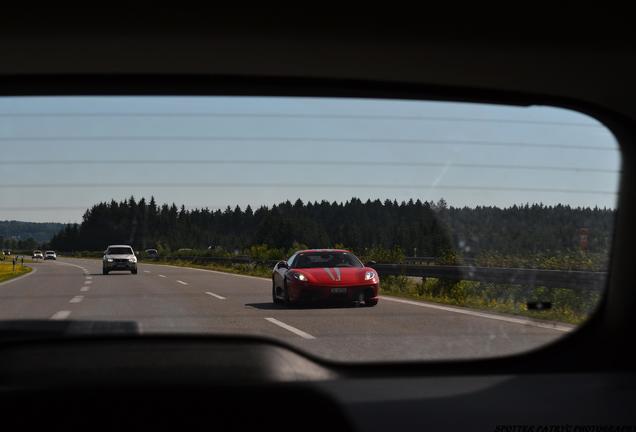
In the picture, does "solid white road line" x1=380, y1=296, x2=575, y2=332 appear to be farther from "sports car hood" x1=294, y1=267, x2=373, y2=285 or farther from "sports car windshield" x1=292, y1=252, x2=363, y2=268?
"sports car windshield" x1=292, y1=252, x2=363, y2=268

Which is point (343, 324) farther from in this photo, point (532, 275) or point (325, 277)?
point (532, 275)

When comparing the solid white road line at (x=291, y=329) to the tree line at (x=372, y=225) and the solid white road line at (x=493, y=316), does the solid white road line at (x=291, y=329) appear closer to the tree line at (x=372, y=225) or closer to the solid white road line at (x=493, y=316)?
the tree line at (x=372, y=225)

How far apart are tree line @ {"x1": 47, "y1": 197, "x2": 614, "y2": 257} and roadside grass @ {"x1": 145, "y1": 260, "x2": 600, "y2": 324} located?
35cm

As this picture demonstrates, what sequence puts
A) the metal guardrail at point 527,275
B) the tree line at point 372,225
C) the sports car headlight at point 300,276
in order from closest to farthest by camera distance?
the tree line at point 372,225, the metal guardrail at point 527,275, the sports car headlight at point 300,276

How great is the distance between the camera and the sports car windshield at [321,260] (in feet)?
18.7

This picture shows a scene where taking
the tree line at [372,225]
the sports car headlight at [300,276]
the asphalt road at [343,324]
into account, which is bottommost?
the asphalt road at [343,324]

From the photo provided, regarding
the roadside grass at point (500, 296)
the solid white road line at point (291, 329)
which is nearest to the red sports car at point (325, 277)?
the solid white road line at point (291, 329)

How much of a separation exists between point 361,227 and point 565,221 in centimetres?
134

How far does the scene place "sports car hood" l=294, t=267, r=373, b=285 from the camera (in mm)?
5930

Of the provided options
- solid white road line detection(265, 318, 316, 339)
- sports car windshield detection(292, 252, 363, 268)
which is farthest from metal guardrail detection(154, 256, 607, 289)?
solid white road line detection(265, 318, 316, 339)

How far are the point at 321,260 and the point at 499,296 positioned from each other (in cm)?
208

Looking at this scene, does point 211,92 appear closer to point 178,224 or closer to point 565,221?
point 178,224

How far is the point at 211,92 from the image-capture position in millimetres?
3873

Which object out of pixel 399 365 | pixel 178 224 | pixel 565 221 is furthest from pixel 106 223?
pixel 565 221
